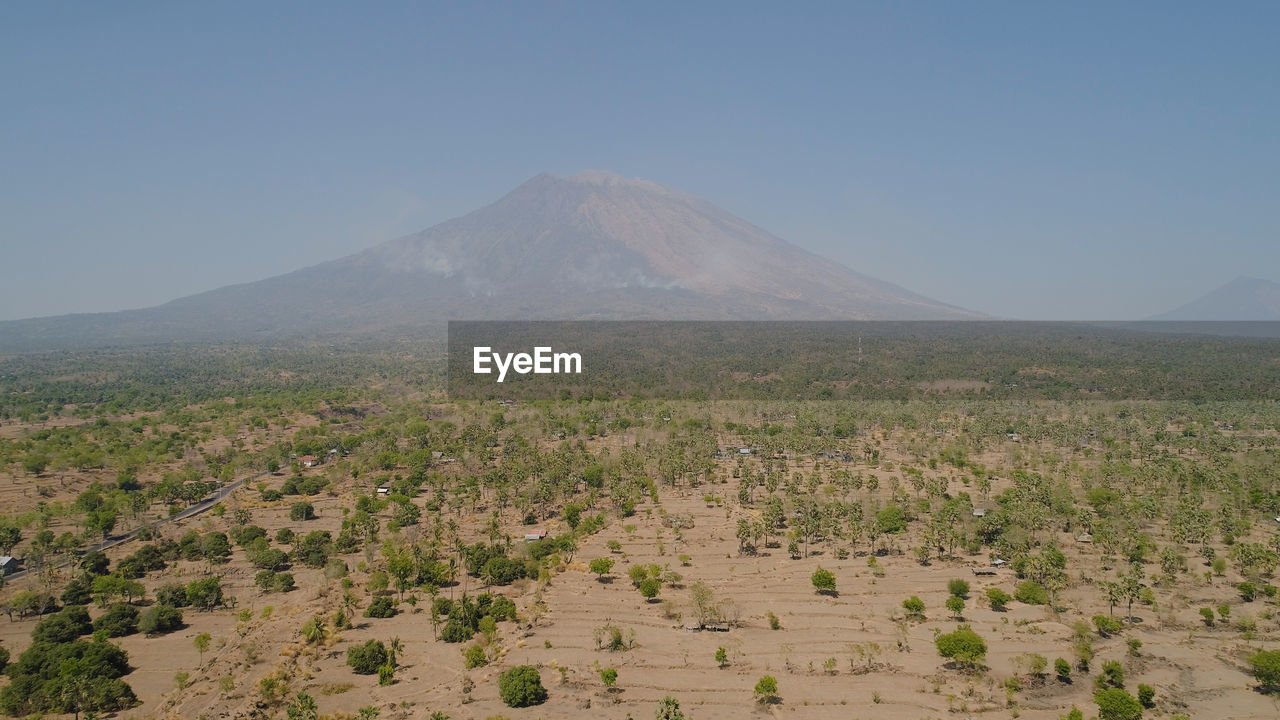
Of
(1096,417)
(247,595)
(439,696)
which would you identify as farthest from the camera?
(1096,417)

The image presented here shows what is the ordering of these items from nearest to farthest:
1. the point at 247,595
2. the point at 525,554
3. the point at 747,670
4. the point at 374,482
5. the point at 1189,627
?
the point at 747,670 → the point at 1189,627 → the point at 247,595 → the point at 525,554 → the point at 374,482

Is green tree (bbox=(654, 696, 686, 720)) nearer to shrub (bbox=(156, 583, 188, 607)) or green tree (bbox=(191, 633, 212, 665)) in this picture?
green tree (bbox=(191, 633, 212, 665))

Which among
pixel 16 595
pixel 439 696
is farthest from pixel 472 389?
pixel 439 696

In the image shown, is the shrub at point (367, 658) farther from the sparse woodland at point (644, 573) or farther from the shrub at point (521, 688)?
the shrub at point (521, 688)

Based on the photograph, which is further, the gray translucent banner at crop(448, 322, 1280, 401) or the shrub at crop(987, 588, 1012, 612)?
the gray translucent banner at crop(448, 322, 1280, 401)

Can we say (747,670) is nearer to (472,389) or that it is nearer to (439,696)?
(439,696)

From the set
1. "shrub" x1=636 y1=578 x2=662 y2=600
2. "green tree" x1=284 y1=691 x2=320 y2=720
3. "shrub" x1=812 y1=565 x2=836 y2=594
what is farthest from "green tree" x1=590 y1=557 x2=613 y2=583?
"green tree" x1=284 y1=691 x2=320 y2=720

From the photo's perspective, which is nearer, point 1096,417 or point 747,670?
point 747,670
